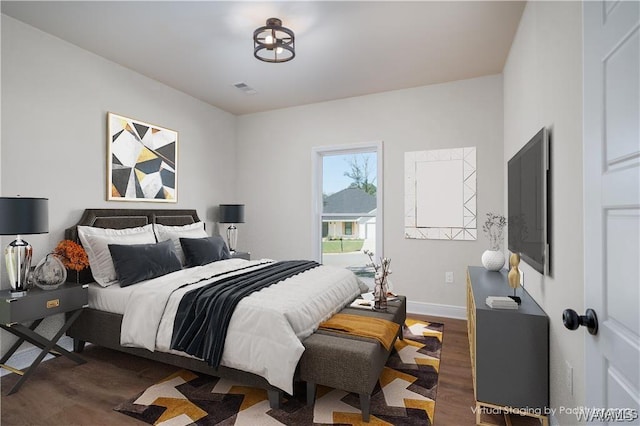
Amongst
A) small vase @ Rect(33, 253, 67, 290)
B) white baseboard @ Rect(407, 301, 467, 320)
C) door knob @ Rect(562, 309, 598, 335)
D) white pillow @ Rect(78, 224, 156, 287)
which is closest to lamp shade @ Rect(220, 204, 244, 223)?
white pillow @ Rect(78, 224, 156, 287)

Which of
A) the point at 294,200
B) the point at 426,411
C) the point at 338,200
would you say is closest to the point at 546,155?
the point at 426,411

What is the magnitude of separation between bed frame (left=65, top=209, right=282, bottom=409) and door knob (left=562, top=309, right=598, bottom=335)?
1699mm

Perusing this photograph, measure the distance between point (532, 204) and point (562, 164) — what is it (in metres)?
0.54

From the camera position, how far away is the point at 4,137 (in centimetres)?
272

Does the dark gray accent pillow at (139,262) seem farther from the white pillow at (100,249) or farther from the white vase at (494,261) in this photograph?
the white vase at (494,261)

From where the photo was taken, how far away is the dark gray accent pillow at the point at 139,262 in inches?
115

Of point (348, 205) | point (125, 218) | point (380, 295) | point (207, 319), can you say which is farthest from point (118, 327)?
point (348, 205)

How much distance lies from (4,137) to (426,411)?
12.4 feet

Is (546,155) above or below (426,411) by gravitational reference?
above

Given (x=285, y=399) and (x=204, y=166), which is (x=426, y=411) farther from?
(x=204, y=166)

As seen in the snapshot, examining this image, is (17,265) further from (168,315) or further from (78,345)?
(168,315)

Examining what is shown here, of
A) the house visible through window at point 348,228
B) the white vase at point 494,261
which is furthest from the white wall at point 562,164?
the house visible through window at point 348,228

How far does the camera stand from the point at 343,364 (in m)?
2.02

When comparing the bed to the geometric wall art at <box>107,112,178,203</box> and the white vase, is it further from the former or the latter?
the white vase
